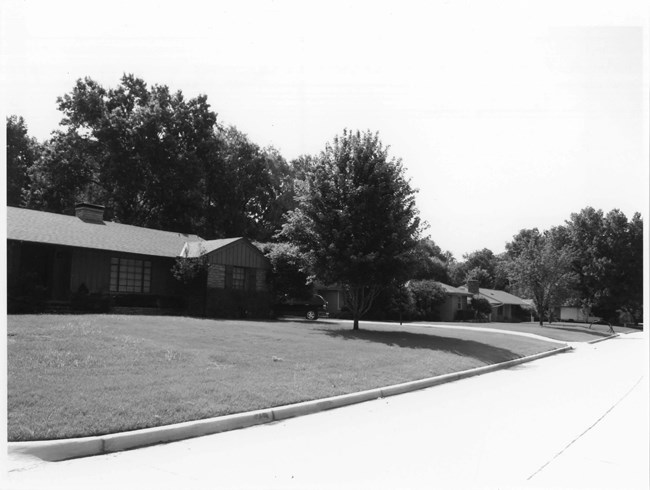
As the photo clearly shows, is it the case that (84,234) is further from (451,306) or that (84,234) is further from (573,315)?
(573,315)

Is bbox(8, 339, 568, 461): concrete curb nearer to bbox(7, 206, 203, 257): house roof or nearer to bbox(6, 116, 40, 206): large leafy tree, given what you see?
bbox(7, 206, 203, 257): house roof

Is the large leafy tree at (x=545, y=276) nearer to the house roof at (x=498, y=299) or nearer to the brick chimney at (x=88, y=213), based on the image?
the house roof at (x=498, y=299)

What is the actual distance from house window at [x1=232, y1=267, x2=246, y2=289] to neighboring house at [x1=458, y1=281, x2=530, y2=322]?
119 feet

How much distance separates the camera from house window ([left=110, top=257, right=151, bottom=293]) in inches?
1013

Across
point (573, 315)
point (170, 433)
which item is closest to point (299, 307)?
point (170, 433)

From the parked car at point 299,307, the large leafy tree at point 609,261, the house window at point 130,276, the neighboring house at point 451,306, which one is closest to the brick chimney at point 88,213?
the house window at point 130,276

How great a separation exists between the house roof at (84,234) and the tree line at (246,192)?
6.02 meters

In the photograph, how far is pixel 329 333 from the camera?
67.0 feet

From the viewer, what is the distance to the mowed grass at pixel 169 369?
705 centimetres

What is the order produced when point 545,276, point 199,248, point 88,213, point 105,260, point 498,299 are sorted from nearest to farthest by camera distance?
point 105,260
point 199,248
point 88,213
point 545,276
point 498,299

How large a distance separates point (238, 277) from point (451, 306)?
29.2 metres

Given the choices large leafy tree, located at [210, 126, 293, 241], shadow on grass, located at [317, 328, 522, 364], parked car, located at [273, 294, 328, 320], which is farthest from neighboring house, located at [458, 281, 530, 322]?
shadow on grass, located at [317, 328, 522, 364]

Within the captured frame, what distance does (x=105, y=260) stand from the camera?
2530 centimetres

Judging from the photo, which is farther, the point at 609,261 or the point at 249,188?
the point at 609,261
